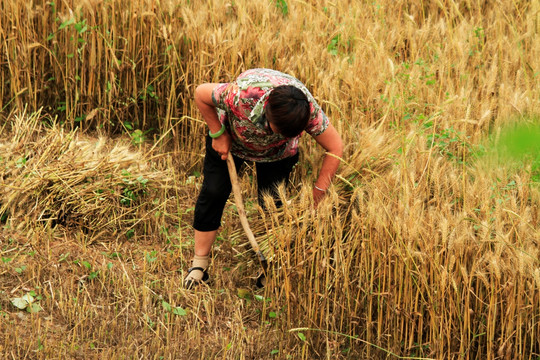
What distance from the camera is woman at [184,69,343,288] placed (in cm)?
245

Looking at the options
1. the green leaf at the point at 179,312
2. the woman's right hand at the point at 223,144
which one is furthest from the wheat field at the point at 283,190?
the woman's right hand at the point at 223,144

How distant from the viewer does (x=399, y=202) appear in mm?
2547

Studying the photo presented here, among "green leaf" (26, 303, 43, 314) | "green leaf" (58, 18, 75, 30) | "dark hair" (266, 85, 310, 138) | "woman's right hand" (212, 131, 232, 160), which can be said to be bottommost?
"green leaf" (26, 303, 43, 314)

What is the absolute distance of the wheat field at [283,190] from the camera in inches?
97.7

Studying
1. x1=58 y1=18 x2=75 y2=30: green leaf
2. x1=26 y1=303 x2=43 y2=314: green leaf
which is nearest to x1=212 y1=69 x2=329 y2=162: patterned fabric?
x1=26 y1=303 x2=43 y2=314: green leaf

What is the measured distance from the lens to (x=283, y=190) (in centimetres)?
266

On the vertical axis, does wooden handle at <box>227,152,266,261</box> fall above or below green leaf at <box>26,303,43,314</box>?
above

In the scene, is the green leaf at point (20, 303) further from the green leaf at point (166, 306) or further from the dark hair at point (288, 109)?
the dark hair at point (288, 109)

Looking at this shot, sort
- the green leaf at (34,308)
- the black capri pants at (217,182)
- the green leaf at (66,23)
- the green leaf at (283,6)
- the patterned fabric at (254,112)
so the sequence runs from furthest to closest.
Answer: the green leaf at (283,6) → the green leaf at (66,23) → the black capri pants at (217,182) → the green leaf at (34,308) → the patterned fabric at (254,112)

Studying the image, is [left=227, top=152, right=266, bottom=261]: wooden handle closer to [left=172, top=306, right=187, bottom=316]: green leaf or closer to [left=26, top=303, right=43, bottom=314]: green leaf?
[left=172, top=306, right=187, bottom=316]: green leaf

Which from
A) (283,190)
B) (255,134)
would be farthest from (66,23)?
(283,190)

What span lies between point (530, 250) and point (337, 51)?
2047 mm

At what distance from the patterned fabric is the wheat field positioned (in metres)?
0.22

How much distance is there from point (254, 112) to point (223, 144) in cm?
28
